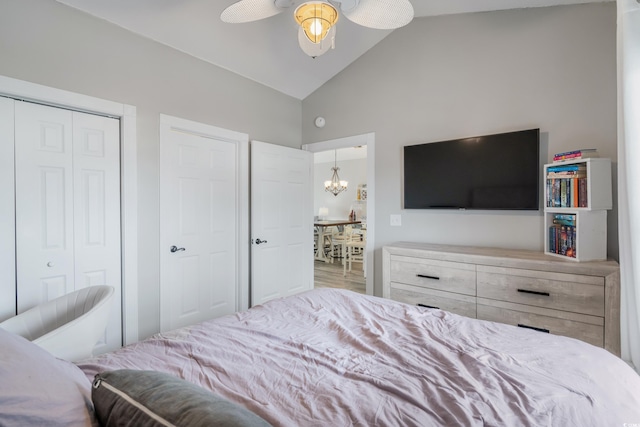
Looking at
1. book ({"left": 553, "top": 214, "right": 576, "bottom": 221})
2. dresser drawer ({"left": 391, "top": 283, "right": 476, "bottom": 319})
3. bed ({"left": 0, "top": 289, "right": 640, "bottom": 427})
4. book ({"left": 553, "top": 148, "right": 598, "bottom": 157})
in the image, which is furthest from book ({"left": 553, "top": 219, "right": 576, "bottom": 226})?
bed ({"left": 0, "top": 289, "right": 640, "bottom": 427})

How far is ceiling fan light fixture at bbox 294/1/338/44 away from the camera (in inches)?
65.6

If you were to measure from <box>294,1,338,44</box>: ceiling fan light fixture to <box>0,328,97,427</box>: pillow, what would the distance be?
1818mm

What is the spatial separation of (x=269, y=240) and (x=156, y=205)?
1215 millimetres

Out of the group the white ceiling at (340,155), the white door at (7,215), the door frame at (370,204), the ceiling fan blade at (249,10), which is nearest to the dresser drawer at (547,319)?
the door frame at (370,204)

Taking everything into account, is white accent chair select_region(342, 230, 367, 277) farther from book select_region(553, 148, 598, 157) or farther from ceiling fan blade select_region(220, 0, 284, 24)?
ceiling fan blade select_region(220, 0, 284, 24)

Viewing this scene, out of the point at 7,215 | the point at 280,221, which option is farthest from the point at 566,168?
the point at 7,215

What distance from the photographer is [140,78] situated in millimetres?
2443

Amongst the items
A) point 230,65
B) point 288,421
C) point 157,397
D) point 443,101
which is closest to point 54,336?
point 157,397

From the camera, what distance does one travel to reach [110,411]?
2.16ft

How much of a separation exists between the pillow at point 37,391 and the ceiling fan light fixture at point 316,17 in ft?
5.97

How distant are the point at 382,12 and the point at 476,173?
5.23 ft

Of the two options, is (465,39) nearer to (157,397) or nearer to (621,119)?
(621,119)

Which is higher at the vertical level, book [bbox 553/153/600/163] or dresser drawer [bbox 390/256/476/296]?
book [bbox 553/153/600/163]

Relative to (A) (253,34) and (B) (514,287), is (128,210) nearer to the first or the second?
(A) (253,34)
